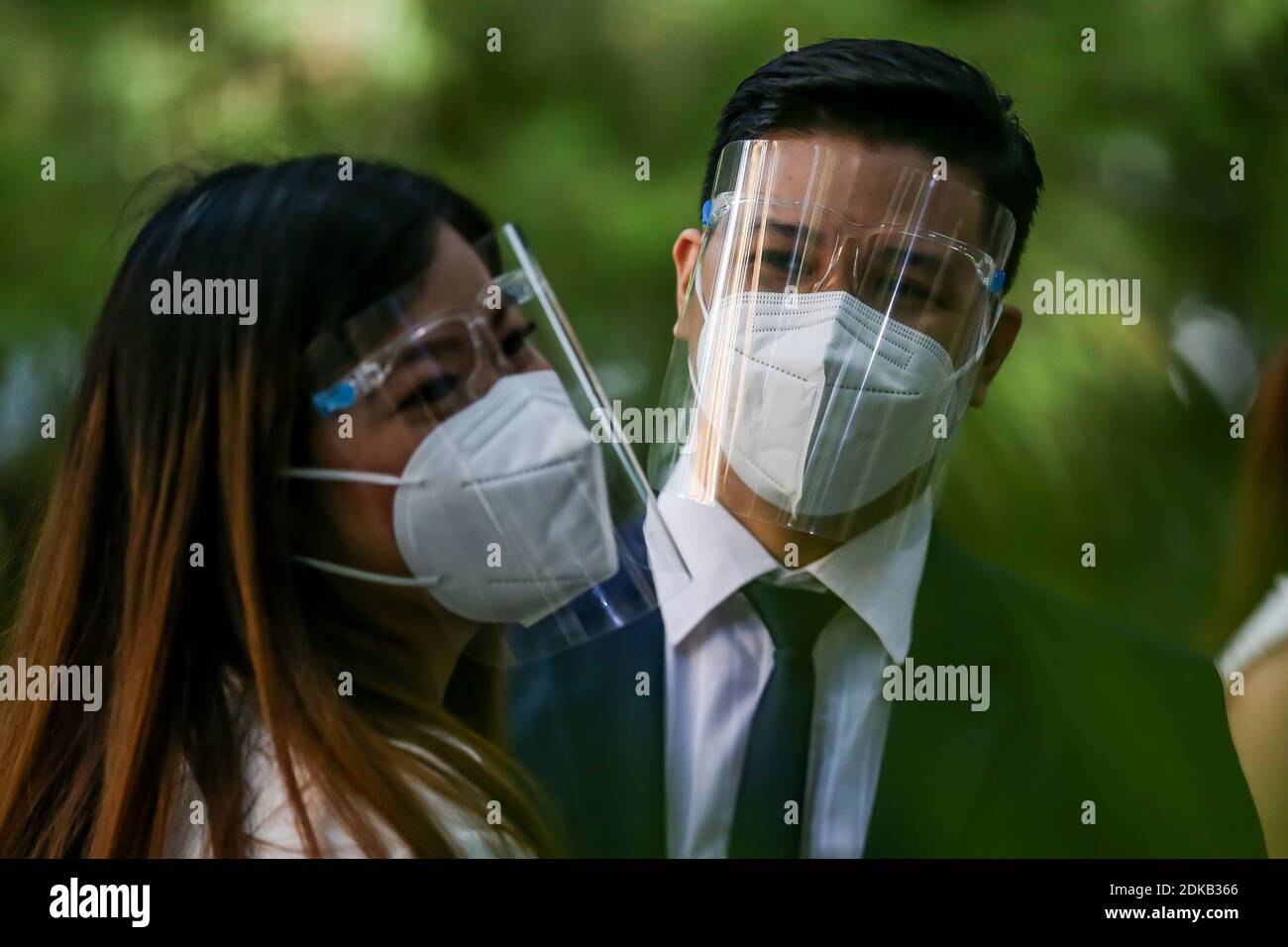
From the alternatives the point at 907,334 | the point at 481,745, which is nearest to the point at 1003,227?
the point at 907,334

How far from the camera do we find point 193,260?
169 centimetres

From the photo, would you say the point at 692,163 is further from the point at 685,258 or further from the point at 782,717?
the point at 782,717

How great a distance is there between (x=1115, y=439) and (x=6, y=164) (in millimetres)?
1880

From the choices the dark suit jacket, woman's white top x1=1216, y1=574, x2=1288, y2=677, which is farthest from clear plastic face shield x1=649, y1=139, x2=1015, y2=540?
woman's white top x1=1216, y1=574, x2=1288, y2=677

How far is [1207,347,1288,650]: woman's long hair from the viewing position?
2.12m

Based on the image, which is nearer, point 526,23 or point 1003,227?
point 1003,227

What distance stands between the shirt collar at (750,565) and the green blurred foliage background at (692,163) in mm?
284

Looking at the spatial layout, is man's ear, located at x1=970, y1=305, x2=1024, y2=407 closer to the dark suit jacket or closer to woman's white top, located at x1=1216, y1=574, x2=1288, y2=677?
the dark suit jacket

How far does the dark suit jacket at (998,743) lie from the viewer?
1.83 metres

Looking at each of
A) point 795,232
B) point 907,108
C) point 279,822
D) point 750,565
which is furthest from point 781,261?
point 279,822

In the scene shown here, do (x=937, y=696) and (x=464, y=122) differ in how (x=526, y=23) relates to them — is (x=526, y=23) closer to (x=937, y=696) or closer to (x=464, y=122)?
(x=464, y=122)

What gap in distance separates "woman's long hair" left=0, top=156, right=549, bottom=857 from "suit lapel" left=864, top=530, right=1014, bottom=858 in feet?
1.76

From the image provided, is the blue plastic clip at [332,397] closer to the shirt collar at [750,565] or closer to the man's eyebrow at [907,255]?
the shirt collar at [750,565]
